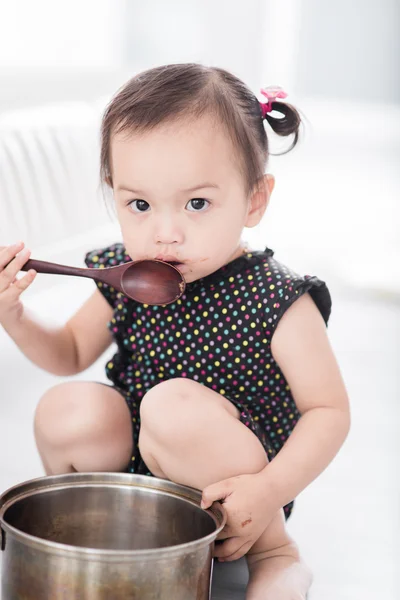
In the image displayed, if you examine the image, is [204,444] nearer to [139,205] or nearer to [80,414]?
[80,414]

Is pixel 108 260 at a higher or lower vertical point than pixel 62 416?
higher

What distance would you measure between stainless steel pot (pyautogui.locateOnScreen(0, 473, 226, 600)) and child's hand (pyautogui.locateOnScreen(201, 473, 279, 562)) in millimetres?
18

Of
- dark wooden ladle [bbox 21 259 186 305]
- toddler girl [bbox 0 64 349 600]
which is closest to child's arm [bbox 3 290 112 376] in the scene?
toddler girl [bbox 0 64 349 600]

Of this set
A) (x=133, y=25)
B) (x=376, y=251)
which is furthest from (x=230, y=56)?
(x=376, y=251)

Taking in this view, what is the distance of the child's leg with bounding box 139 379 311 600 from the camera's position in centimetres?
96

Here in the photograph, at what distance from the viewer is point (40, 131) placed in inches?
73.1

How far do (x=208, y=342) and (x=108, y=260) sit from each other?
0.20 metres

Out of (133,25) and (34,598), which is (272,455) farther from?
(133,25)

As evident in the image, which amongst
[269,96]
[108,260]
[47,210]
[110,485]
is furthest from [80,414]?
[47,210]

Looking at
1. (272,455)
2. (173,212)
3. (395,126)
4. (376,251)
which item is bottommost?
(376,251)

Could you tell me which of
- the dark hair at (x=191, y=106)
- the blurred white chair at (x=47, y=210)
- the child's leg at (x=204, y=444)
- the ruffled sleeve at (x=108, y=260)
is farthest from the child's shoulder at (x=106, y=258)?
the blurred white chair at (x=47, y=210)

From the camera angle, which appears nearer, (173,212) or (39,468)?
(173,212)

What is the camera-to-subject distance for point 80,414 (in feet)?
3.46

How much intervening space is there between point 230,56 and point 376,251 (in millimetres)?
1220
